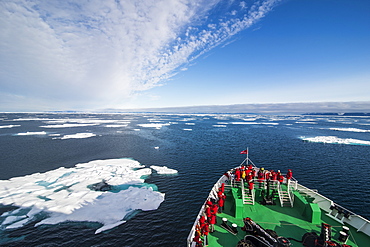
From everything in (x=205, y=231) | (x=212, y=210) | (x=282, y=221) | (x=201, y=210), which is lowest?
(x=282, y=221)

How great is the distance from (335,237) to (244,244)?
14.1ft

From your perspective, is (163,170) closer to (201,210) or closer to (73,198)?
(73,198)

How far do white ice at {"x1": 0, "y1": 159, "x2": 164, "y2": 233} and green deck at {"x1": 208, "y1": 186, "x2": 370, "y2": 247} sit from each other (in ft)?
24.9

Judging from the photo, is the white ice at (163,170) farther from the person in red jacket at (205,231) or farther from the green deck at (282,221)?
the person in red jacket at (205,231)

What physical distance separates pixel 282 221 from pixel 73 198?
15.2m

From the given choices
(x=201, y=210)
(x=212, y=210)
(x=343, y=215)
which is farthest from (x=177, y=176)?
(x=343, y=215)

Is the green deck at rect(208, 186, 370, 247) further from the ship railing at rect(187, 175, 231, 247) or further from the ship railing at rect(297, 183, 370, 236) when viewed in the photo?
the ship railing at rect(187, 175, 231, 247)

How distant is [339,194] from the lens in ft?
53.4

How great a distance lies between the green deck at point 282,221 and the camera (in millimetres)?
7549

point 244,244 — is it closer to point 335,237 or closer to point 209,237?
point 209,237

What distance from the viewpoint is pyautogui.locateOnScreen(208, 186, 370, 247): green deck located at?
7549 millimetres

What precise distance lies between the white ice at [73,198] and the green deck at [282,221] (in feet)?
24.9

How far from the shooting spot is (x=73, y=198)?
14.3 meters

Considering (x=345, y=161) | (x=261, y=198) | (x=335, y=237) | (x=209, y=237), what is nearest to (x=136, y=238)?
(x=209, y=237)
